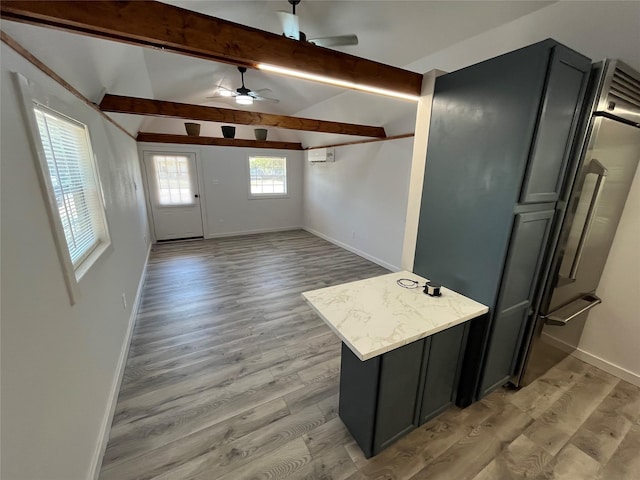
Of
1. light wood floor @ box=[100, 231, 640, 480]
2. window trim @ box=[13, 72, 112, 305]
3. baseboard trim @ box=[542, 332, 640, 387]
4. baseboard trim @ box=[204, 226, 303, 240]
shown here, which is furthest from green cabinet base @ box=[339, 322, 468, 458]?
baseboard trim @ box=[204, 226, 303, 240]

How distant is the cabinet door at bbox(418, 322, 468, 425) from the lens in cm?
152

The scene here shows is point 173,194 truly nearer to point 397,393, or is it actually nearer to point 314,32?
point 314,32

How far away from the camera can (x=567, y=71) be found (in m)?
1.32

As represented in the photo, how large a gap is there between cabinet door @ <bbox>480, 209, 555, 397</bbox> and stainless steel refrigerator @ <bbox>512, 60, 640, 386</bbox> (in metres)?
0.11

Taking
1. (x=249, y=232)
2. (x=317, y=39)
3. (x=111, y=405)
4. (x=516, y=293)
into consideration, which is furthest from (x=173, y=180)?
(x=516, y=293)

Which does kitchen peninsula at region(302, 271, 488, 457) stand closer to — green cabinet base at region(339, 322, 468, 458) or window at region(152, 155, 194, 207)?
green cabinet base at region(339, 322, 468, 458)

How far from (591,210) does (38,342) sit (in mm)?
2977

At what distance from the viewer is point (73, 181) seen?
172 centimetres

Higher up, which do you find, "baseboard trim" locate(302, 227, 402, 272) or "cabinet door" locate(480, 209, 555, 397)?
"cabinet door" locate(480, 209, 555, 397)

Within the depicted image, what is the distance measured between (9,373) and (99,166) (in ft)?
6.30

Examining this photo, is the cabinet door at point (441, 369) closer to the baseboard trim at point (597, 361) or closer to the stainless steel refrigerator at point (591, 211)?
the stainless steel refrigerator at point (591, 211)

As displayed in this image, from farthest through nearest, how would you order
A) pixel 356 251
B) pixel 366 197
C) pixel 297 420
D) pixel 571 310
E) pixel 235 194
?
pixel 235 194 < pixel 356 251 < pixel 366 197 < pixel 571 310 < pixel 297 420

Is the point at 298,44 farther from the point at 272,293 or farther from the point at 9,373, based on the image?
the point at 272,293

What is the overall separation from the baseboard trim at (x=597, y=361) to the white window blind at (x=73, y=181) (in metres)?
3.24
